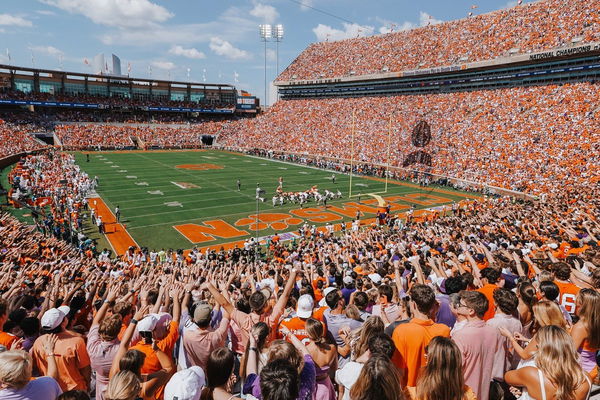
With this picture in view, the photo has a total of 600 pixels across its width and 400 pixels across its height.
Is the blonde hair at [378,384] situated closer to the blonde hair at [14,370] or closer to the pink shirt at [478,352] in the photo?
the pink shirt at [478,352]

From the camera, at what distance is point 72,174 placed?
31.8m

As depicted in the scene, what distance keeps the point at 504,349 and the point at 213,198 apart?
2785 centimetres

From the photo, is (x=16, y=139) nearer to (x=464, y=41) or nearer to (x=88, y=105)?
(x=88, y=105)

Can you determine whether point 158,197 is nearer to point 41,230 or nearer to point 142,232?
point 142,232

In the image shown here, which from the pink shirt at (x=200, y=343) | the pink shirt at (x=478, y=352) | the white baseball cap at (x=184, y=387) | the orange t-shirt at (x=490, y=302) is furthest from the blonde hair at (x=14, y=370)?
the orange t-shirt at (x=490, y=302)

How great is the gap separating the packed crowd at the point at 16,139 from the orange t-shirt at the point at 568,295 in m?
47.9

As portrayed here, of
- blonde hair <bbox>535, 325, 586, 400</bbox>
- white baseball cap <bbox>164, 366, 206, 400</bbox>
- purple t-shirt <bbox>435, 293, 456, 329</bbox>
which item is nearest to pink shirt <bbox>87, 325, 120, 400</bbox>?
white baseball cap <bbox>164, 366, 206, 400</bbox>

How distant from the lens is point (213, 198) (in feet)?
99.5

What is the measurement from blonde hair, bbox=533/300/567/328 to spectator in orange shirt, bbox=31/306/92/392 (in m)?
4.72

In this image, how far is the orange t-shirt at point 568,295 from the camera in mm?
5406

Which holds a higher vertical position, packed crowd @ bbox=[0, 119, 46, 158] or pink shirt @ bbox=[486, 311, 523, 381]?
packed crowd @ bbox=[0, 119, 46, 158]

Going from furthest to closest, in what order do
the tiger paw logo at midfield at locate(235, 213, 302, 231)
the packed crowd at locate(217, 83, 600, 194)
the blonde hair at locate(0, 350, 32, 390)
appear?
the packed crowd at locate(217, 83, 600, 194) → the tiger paw logo at midfield at locate(235, 213, 302, 231) → the blonde hair at locate(0, 350, 32, 390)

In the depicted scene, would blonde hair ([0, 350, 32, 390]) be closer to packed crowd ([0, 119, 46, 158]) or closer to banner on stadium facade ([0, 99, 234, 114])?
packed crowd ([0, 119, 46, 158])

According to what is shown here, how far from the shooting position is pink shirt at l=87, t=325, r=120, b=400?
3.91 m
